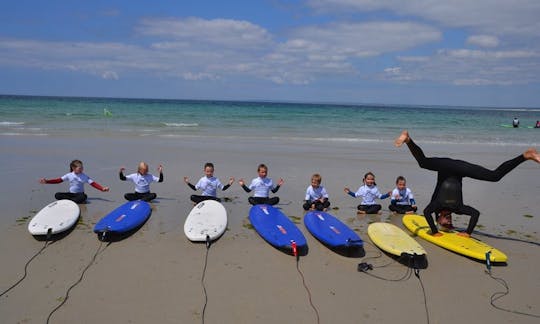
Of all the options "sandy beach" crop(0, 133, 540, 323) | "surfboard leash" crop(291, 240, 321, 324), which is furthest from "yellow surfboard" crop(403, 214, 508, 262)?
"surfboard leash" crop(291, 240, 321, 324)

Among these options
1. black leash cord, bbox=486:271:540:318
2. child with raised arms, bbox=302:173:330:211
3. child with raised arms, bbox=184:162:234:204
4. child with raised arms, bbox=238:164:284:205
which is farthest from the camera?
child with raised arms, bbox=238:164:284:205

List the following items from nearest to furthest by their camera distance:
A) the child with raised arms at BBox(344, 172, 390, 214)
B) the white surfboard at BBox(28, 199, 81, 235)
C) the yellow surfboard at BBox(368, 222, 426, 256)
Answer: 1. the yellow surfboard at BBox(368, 222, 426, 256)
2. the white surfboard at BBox(28, 199, 81, 235)
3. the child with raised arms at BBox(344, 172, 390, 214)

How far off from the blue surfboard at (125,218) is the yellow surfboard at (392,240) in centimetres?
415

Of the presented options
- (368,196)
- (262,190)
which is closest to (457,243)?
(368,196)

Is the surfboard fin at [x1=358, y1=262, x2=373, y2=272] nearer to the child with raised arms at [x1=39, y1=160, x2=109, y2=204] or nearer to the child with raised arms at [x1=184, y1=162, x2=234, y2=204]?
the child with raised arms at [x1=184, y1=162, x2=234, y2=204]

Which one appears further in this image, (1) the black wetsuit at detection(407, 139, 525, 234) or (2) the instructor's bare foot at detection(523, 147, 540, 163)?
(1) the black wetsuit at detection(407, 139, 525, 234)

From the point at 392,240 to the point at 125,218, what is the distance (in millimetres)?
4637

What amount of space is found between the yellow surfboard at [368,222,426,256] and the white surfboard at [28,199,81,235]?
5.26m

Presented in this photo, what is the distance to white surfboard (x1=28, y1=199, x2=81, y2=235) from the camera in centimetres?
713

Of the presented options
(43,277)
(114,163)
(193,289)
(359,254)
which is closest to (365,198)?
(359,254)

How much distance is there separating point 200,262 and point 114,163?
8296 mm

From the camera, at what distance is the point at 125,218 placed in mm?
7820

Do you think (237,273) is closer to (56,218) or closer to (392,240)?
(392,240)

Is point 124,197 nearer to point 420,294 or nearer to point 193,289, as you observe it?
point 193,289
